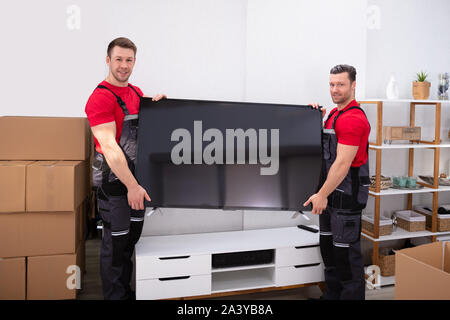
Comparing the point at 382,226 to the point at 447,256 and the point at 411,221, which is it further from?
the point at 447,256

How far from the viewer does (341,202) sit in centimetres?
255

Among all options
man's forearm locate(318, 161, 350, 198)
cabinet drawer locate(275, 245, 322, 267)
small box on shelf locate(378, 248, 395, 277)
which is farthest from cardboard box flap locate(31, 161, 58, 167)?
small box on shelf locate(378, 248, 395, 277)

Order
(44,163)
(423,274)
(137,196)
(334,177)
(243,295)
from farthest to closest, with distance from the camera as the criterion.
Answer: (243,295) < (44,163) < (334,177) < (137,196) < (423,274)

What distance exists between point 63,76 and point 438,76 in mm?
3176

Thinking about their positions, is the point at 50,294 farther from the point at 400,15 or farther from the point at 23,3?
the point at 400,15

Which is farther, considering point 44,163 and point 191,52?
point 191,52

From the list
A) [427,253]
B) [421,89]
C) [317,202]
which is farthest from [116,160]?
[421,89]

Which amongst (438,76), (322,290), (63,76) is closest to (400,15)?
(438,76)

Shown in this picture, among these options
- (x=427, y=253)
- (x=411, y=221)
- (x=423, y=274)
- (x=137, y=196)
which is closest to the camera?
(x=423, y=274)

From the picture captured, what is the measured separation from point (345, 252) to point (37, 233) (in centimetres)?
200

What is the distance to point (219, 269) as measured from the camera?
2.69m

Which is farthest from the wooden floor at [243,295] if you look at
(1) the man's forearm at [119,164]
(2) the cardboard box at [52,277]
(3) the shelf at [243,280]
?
(1) the man's forearm at [119,164]

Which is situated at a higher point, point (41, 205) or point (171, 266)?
point (41, 205)
